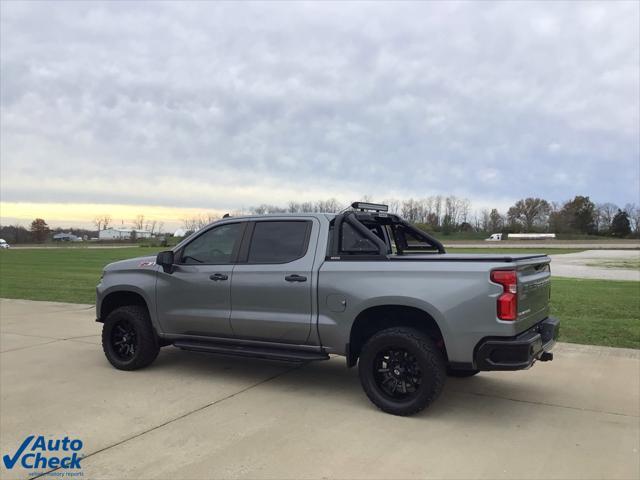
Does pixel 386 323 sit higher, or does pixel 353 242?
pixel 353 242

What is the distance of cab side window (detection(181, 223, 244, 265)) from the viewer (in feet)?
19.6

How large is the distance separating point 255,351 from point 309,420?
108 cm

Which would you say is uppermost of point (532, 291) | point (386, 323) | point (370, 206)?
point (370, 206)

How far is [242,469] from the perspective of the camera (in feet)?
12.2

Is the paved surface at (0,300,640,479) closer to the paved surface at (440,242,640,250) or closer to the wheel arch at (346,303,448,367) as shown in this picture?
the wheel arch at (346,303,448,367)

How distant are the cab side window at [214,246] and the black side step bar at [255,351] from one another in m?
Answer: 0.92

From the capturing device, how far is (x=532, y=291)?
4.79 meters

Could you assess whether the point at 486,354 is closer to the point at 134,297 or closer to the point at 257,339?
the point at 257,339

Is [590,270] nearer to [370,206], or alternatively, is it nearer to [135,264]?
[370,206]

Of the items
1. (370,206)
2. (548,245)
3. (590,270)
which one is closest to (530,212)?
(548,245)

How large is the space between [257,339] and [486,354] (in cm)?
236

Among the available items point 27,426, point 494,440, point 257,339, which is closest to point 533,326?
point 494,440

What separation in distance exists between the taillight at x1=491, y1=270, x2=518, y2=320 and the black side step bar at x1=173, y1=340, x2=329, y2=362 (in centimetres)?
177

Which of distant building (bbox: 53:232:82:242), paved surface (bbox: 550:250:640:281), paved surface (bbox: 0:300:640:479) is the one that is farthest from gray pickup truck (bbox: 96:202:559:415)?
distant building (bbox: 53:232:82:242)
